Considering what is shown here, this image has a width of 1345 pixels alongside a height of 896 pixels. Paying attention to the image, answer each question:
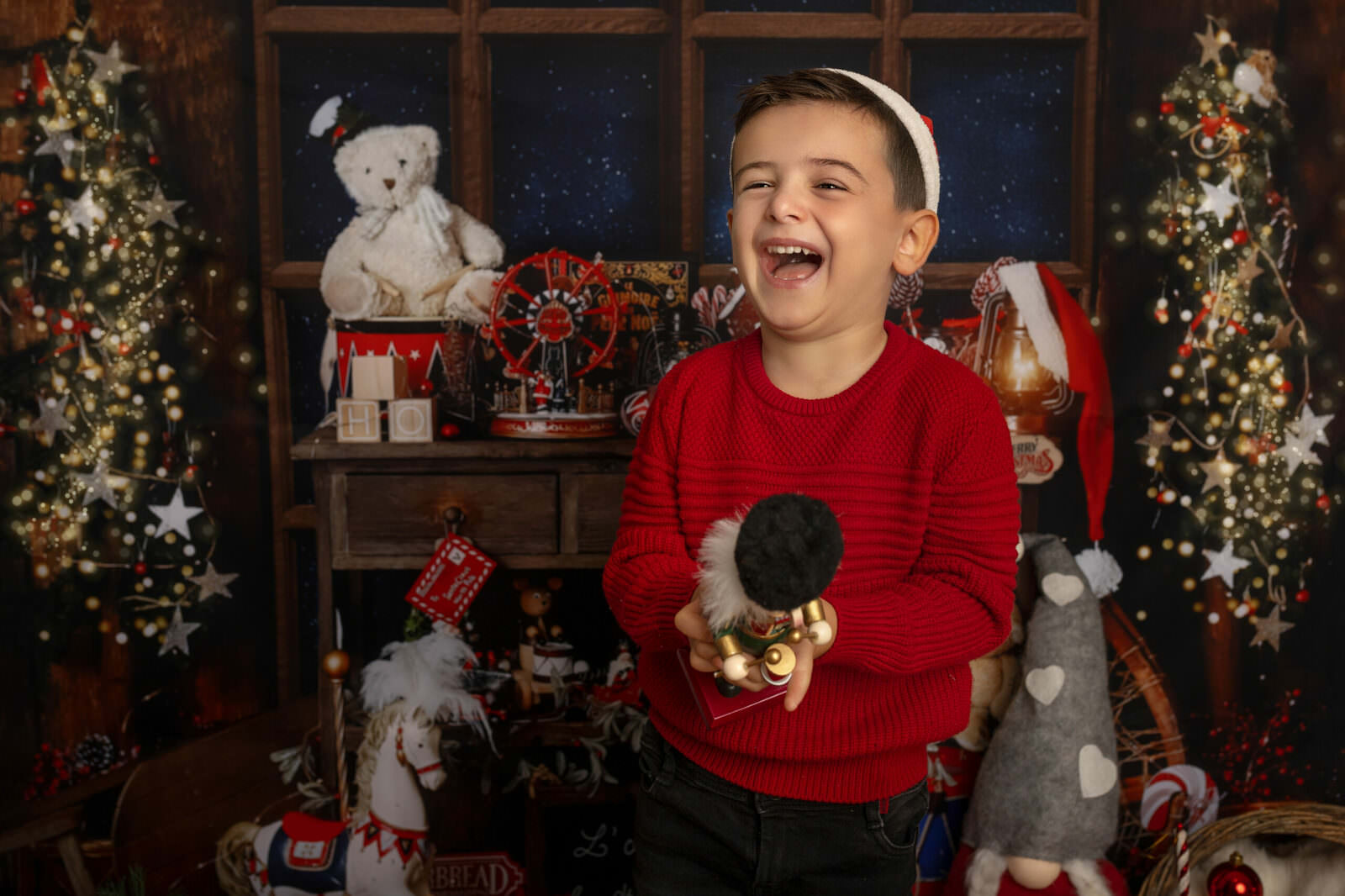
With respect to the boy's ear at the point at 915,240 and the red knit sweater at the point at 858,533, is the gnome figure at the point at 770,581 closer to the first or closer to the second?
the red knit sweater at the point at 858,533

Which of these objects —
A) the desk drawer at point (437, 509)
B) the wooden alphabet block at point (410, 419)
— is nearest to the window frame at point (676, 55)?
the wooden alphabet block at point (410, 419)

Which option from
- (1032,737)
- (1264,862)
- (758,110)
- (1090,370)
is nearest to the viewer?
(758,110)

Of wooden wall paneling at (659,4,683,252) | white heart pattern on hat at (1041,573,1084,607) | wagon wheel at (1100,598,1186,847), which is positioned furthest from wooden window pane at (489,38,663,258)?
wagon wheel at (1100,598,1186,847)

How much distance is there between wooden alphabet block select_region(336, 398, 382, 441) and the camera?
1.70 m

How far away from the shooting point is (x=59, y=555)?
71.1 inches

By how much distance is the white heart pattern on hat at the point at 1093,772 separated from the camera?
1529mm

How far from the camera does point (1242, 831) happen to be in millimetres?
1599

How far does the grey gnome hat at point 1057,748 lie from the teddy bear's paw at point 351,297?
1208 millimetres

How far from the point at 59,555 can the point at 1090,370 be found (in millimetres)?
1855

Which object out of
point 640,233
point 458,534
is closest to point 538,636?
point 458,534

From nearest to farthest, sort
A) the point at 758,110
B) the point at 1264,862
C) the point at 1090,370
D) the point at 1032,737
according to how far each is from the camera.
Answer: the point at 758,110 → the point at 1032,737 → the point at 1264,862 → the point at 1090,370

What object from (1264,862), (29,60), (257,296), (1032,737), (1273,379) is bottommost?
(1264,862)

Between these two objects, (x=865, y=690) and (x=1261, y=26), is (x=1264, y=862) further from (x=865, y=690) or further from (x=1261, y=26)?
(x=1261, y=26)

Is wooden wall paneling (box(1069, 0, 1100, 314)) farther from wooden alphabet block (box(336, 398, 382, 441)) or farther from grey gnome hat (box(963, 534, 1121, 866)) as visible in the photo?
wooden alphabet block (box(336, 398, 382, 441))
